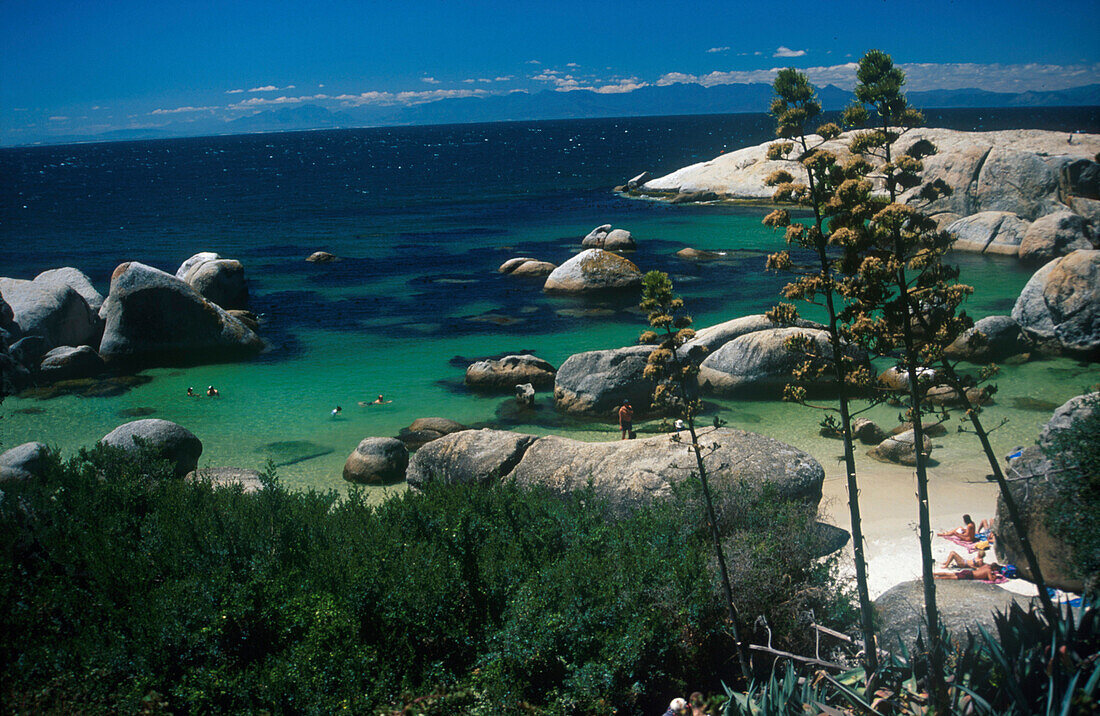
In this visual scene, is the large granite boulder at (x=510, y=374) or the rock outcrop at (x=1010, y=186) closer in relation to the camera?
the large granite boulder at (x=510, y=374)

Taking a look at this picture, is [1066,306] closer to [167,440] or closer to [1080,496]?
[1080,496]

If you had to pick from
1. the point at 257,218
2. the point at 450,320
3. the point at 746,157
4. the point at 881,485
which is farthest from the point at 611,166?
the point at 881,485

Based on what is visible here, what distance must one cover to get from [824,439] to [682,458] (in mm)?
7220

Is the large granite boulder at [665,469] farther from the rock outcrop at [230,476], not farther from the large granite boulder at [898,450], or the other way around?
the rock outcrop at [230,476]

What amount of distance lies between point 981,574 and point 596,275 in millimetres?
27370

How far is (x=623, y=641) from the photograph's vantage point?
8688mm

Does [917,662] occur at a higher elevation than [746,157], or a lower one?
lower

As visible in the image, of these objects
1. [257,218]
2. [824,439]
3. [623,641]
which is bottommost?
[824,439]

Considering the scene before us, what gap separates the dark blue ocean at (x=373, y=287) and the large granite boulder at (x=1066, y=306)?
109cm

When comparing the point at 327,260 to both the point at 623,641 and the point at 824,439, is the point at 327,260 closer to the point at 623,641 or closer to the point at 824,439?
the point at 824,439

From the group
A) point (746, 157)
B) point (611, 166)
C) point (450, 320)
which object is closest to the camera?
point (450, 320)

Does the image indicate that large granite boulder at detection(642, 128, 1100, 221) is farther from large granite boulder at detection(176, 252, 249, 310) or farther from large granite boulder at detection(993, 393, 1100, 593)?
large granite boulder at detection(993, 393, 1100, 593)

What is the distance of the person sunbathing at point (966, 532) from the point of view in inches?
515

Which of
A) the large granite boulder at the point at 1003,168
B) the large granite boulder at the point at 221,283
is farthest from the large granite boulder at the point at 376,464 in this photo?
the large granite boulder at the point at 1003,168
